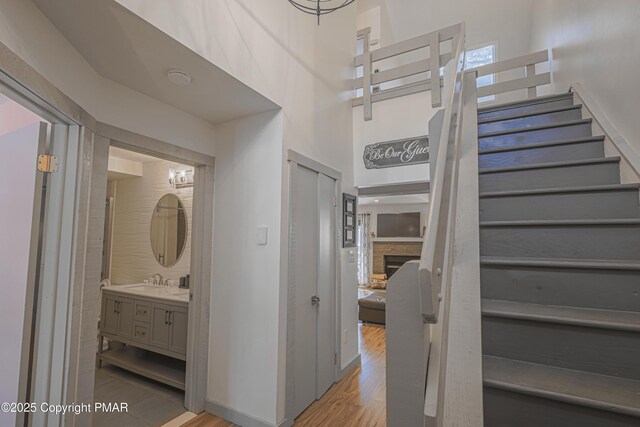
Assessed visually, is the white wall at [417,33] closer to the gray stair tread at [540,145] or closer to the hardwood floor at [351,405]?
the gray stair tread at [540,145]

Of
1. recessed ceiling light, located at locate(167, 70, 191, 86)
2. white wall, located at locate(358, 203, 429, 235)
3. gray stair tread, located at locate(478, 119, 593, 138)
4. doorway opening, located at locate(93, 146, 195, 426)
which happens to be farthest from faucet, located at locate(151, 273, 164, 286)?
white wall, located at locate(358, 203, 429, 235)

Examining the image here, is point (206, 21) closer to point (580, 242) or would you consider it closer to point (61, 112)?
point (61, 112)

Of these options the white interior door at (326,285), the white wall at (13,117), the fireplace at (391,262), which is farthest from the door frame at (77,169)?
the fireplace at (391,262)

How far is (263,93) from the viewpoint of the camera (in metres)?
2.08

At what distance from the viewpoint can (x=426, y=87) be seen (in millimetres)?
3234

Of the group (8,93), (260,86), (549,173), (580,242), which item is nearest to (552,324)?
(580,242)

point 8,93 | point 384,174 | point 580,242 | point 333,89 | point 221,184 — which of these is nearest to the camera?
point 8,93

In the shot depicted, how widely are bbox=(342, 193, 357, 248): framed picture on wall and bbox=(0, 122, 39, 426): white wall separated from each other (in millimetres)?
2461

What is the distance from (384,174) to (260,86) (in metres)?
1.96

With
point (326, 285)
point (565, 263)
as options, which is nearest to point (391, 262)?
point (326, 285)

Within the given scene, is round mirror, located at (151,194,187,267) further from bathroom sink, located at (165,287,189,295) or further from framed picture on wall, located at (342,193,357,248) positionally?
framed picture on wall, located at (342,193,357,248)

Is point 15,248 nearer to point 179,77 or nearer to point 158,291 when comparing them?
point 179,77

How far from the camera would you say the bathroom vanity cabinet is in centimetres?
275

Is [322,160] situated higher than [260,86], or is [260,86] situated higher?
[260,86]
